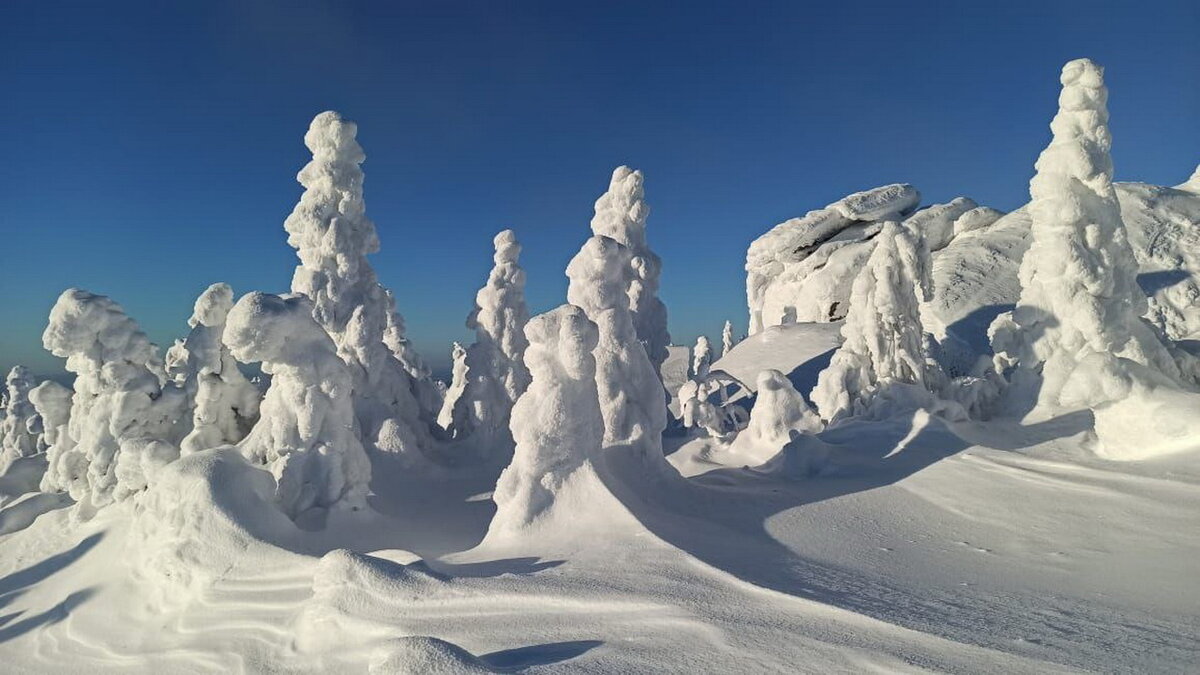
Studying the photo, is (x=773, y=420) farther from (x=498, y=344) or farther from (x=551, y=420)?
(x=498, y=344)

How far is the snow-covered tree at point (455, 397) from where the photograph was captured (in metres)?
17.7

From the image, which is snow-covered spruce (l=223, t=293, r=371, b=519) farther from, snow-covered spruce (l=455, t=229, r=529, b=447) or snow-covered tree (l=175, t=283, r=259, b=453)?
snow-covered spruce (l=455, t=229, r=529, b=447)

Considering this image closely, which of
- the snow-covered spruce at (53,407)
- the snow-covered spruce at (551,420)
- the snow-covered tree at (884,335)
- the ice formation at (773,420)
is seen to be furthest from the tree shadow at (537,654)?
the snow-covered spruce at (53,407)

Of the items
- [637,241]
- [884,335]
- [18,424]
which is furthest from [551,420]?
[18,424]

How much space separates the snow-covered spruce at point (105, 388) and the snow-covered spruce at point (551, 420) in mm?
6822

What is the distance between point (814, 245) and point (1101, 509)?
104 feet

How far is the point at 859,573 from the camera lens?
5.41 meters

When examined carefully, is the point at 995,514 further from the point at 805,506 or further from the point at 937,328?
the point at 937,328

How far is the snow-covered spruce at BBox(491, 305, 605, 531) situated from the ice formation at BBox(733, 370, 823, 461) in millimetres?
6100

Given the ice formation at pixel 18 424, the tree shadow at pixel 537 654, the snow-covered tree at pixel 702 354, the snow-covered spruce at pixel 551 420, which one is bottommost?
the tree shadow at pixel 537 654

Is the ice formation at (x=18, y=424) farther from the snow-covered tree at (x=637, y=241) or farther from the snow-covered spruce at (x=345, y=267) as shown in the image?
the snow-covered tree at (x=637, y=241)

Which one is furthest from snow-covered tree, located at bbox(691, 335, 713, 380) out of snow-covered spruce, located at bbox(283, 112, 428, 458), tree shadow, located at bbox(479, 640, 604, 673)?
tree shadow, located at bbox(479, 640, 604, 673)

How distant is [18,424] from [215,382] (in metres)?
17.5

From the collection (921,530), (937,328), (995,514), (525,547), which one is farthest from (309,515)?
(937,328)
